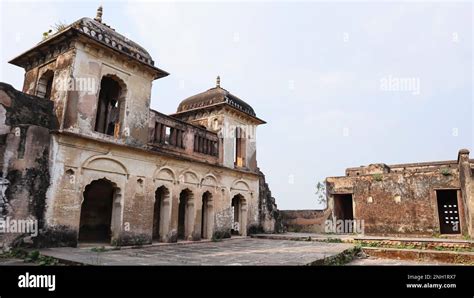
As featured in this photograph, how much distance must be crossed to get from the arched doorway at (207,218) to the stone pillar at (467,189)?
11.1 metres

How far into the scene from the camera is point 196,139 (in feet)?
43.0

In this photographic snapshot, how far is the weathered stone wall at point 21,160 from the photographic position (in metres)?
7.27

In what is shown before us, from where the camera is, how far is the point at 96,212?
1220 centimetres

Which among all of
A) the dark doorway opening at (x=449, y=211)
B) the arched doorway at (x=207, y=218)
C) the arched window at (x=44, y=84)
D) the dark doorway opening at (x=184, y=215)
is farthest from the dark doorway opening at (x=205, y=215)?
the dark doorway opening at (x=449, y=211)

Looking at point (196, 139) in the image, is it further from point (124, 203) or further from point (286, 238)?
point (286, 238)

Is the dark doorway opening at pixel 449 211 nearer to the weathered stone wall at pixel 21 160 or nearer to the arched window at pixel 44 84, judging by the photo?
the weathered stone wall at pixel 21 160

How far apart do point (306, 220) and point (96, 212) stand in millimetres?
12265

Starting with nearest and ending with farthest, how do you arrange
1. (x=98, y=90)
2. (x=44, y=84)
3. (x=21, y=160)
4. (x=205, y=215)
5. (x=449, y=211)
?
(x=21, y=160) → (x=98, y=90) → (x=44, y=84) → (x=205, y=215) → (x=449, y=211)

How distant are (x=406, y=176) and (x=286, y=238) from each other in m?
7.04

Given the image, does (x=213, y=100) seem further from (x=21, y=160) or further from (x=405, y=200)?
(x=405, y=200)

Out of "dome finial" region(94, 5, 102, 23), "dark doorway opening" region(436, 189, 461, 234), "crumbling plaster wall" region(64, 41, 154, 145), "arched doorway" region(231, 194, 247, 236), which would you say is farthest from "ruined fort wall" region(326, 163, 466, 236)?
"dome finial" region(94, 5, 102, 23)

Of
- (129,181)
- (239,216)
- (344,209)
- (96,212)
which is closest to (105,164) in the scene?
(129,181)

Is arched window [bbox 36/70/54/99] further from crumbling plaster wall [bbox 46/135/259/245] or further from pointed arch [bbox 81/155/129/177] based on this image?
pointed arch [bbox 81/155/129/177]
